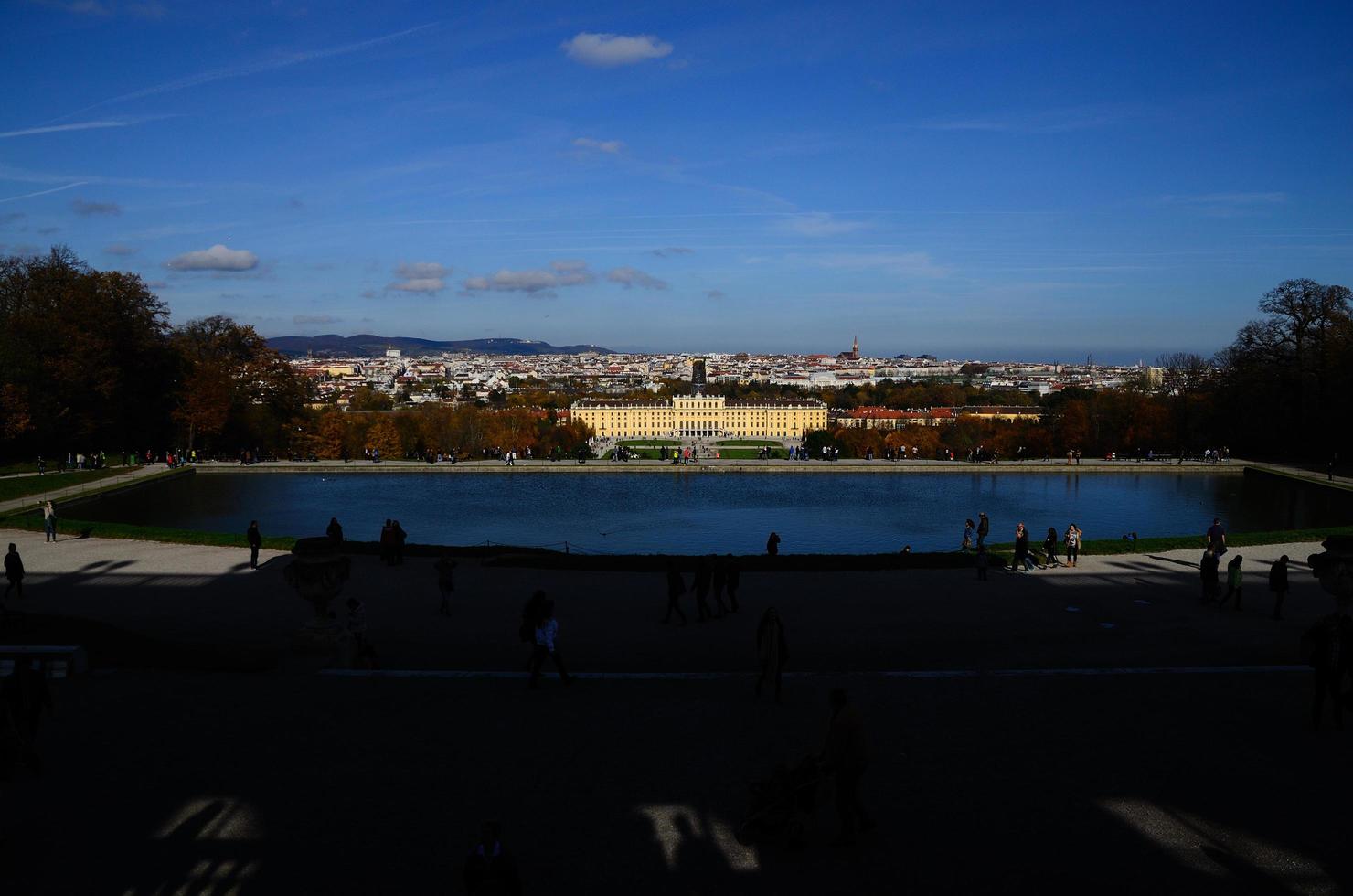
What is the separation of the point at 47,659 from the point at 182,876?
4.31 metres

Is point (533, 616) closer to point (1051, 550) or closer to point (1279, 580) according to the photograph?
point (1279, 580)

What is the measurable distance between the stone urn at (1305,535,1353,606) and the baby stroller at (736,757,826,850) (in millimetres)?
5634

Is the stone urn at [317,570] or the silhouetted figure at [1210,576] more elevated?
the stone urn at [317,570]

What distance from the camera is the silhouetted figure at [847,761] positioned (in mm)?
5074

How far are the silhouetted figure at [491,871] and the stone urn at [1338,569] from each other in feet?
24.2

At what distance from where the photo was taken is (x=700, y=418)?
112500 mm

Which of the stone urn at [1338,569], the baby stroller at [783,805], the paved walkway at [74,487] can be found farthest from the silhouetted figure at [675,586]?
the paved walkway at [74,487]

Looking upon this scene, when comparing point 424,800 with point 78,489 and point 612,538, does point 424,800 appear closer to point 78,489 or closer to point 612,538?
point 612,538

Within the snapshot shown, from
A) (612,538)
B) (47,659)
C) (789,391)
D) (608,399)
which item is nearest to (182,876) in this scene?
(47,659)

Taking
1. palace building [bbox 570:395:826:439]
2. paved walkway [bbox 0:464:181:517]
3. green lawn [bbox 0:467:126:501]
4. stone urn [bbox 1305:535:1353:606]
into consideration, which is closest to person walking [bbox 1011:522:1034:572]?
stone urn [bbox 1305:535:1353:606]

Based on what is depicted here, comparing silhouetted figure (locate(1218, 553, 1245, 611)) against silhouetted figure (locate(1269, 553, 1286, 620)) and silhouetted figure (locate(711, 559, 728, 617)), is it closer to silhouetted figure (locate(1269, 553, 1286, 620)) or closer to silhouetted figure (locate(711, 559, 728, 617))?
silhouetted figure (locate(1269, 553, 1286, 620))

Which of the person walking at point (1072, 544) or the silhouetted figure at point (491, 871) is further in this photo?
the person walking at point (1072, 544)

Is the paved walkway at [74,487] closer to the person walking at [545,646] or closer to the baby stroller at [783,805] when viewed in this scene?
the person walking at [545,646]

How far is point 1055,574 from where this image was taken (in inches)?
541
